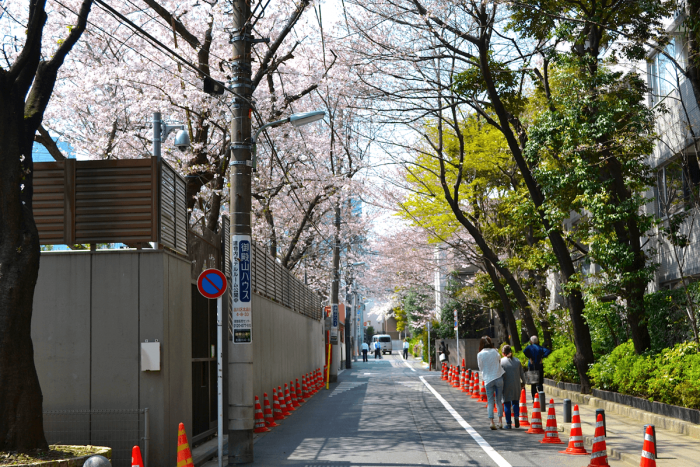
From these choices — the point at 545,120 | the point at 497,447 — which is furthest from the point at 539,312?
the point at 497,447

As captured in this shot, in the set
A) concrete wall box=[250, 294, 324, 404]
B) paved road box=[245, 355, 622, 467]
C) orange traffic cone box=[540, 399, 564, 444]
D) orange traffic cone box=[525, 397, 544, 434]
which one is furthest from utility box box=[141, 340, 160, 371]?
orange traffic cone box=[525, 397, 544, 434]

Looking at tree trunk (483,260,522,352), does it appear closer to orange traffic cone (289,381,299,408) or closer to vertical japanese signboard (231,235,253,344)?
orange traffic cone (289,381,299,408)

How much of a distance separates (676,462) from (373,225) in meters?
32.2

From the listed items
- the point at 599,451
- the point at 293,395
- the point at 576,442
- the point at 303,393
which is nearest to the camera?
the point at 599,451

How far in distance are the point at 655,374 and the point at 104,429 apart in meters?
11.0

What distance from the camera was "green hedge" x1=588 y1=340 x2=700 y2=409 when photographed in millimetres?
13055

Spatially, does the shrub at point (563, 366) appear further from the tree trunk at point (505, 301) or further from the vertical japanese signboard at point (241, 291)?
the vertical japanese signboard at point (241, 291)

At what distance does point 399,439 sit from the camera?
501 inches

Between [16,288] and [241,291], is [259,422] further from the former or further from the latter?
[16,288]

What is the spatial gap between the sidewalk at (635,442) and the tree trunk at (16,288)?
26.2 ft

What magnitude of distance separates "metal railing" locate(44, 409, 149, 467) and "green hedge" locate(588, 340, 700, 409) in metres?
9.42

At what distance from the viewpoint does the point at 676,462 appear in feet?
31.4

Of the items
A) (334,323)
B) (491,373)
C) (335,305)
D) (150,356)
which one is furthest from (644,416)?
(335,305)

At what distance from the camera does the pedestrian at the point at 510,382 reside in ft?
44.9
